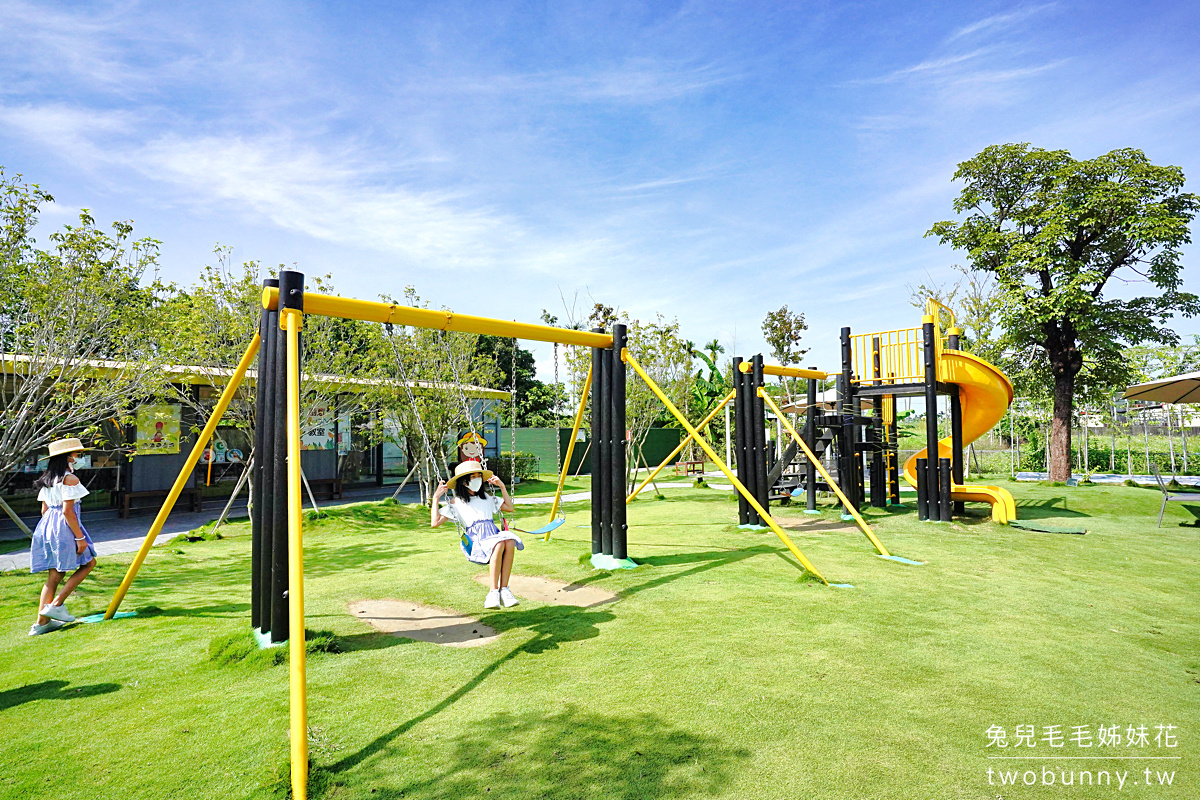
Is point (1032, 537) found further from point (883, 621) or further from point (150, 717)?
point (150, 717)

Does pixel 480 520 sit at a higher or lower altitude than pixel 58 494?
lower

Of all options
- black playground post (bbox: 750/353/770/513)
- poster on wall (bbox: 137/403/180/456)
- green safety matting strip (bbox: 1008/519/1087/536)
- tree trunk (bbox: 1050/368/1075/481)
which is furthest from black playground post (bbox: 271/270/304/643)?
Answer: tree trunk (bbox: 1050/368/1075/481)

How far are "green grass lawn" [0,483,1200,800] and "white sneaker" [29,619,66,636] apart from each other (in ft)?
0.34

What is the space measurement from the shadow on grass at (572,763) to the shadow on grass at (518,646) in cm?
18

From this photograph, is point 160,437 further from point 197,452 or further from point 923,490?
point 923,490

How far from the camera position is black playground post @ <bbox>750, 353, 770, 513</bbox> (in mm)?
10172

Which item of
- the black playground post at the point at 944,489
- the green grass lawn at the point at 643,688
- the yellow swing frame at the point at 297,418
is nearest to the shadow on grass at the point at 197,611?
the green grass lawn at the point at 643,688

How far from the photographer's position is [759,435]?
33.8ft

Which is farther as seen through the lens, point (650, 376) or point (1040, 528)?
point (650, 376)

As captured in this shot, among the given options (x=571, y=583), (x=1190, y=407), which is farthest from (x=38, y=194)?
(x=1190, y=407)

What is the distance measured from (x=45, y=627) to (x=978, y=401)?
14.6m

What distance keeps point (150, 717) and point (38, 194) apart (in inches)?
302

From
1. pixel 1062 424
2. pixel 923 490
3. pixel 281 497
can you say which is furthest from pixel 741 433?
pixel 1062 424

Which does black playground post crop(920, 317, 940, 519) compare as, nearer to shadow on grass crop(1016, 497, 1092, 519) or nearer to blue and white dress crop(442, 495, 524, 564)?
shadow on grass crop(1016, 497, 1092, 519)
